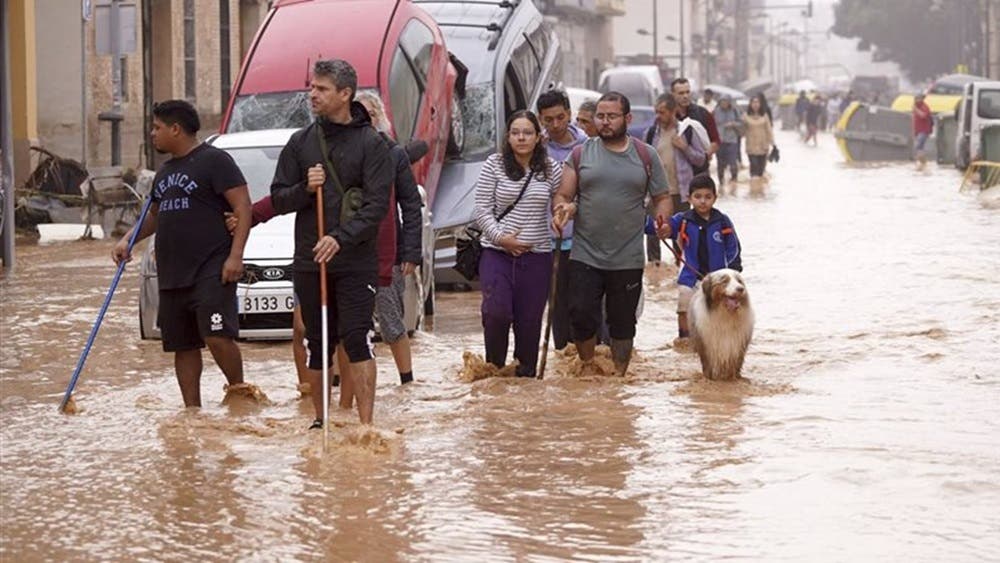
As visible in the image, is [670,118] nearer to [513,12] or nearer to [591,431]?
[513,12]

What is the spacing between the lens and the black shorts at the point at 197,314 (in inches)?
417

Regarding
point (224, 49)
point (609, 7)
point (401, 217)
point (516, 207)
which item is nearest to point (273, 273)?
point (516, 207)

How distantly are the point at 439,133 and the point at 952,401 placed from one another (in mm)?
9236

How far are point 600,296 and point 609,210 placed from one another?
526 mm

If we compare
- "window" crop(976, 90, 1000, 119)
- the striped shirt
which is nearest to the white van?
"window" crop(976, 90, 1000, 119)

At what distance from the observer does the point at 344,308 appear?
391 inches

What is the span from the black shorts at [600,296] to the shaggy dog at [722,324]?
14.4 inches

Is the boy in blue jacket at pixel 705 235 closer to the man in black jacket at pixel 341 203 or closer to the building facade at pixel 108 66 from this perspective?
the man in black jacket at pixel 341 203

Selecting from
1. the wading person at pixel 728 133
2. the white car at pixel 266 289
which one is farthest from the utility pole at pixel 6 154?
the wading person at pixel 728 133

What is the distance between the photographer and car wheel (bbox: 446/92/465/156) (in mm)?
21000

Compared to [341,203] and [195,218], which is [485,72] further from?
[341,203]

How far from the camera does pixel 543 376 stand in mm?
12383

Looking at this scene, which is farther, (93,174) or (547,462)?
(93,174)

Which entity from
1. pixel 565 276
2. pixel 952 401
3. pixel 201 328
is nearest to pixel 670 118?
pixel 565 276
